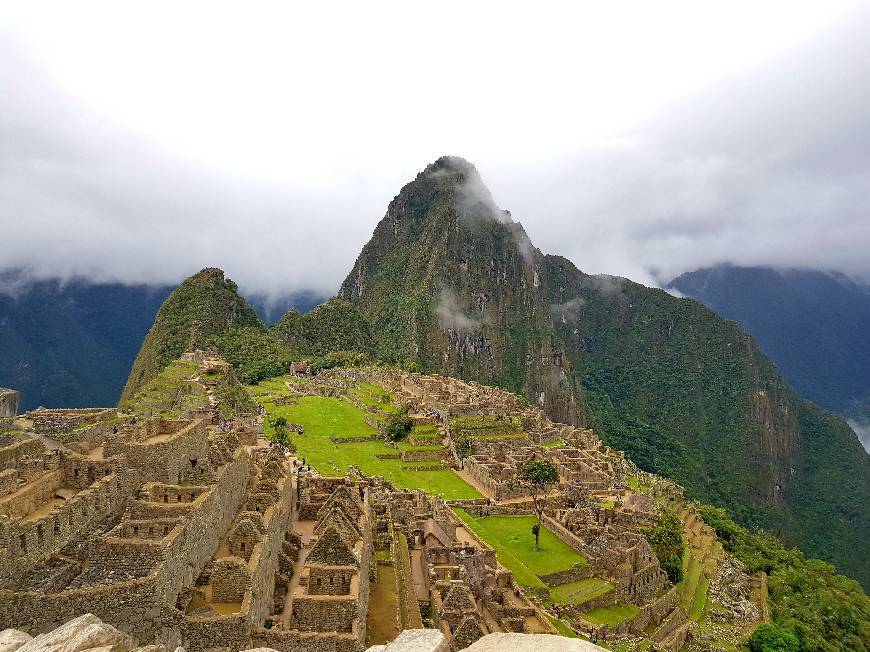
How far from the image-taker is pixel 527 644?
6426 mm

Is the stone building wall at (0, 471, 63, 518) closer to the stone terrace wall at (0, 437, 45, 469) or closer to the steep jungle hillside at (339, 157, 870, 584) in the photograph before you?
the stone terrace wall at (0, 437, 45, 469)

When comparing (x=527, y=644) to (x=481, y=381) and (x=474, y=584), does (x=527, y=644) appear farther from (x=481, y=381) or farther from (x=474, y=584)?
(x=481, y=381)

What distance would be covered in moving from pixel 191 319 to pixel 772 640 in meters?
88.1

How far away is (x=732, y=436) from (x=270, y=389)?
143110 millimetres

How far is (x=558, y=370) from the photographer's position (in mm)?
181875

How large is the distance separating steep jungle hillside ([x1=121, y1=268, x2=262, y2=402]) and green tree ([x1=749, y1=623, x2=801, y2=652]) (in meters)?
67.5

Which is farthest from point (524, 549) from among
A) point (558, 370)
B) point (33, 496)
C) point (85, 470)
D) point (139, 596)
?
point (558, 370)

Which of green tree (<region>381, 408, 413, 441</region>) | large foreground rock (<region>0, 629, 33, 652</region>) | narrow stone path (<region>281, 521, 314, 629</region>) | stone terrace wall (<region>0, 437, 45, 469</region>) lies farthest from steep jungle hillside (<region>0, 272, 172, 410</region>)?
large foreground rock (<region>0, 629, 33, 652</region>)

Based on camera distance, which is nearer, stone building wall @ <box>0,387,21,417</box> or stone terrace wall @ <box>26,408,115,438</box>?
stone terrace wall @ <box>26,408,115,438</box>

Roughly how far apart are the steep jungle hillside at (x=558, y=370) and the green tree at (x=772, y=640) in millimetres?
99923

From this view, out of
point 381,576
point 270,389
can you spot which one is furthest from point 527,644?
point 270,389

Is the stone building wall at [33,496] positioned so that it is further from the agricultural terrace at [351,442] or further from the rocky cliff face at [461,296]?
the rocky cliff face at [461,296]

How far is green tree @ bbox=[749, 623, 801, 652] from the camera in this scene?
102 feet

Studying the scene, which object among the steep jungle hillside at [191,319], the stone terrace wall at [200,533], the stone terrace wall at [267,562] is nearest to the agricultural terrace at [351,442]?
the steep jungle hillside at [191,319]
